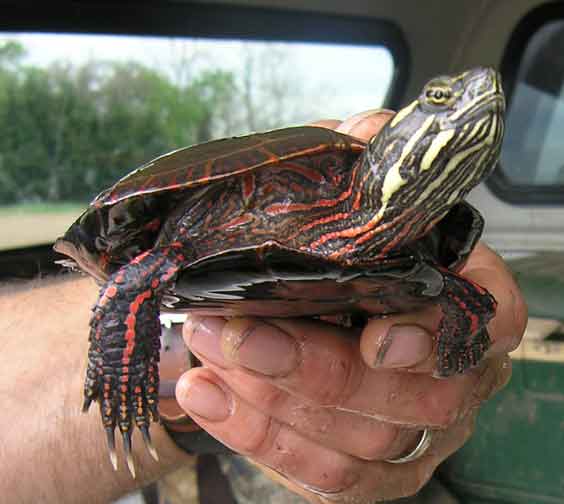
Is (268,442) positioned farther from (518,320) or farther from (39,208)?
(39,208)

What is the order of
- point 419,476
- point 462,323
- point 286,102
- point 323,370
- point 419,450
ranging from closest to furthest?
1. point 462,323
2. point 323,370
3. point 419,450
4. point 419,476
5. point 286,102

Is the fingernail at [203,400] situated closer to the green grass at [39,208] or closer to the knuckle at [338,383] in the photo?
the knuckle at [338,383]

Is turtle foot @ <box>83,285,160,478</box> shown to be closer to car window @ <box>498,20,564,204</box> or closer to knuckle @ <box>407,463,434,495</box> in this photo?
knuckle @ <box>407,463,434,495</box>

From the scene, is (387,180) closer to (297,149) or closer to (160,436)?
(297,149)

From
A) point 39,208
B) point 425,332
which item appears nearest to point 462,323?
point 425,332

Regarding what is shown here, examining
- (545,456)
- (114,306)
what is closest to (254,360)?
(114,306)
